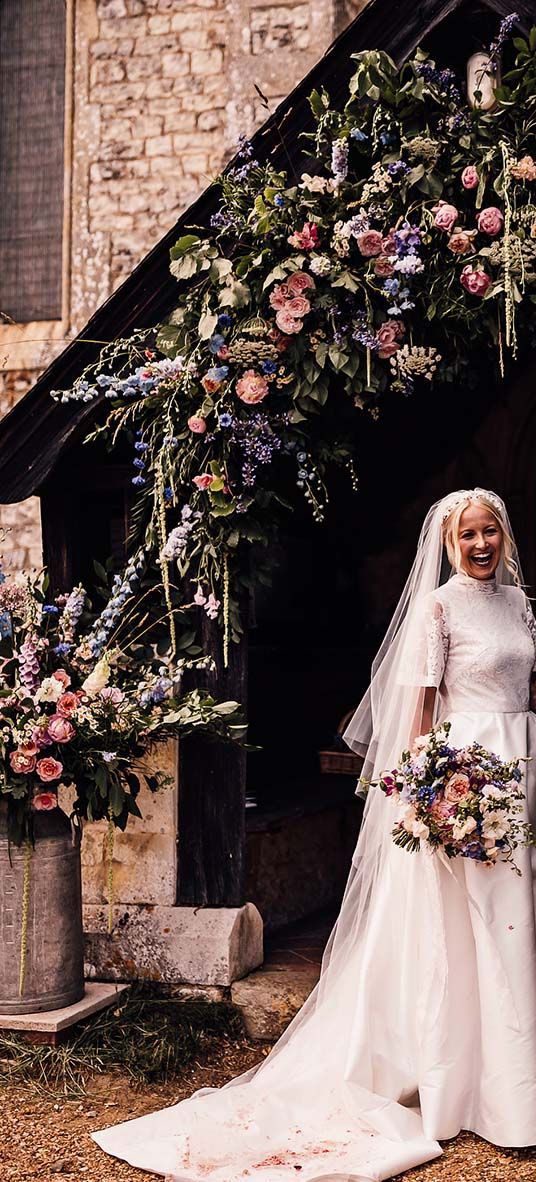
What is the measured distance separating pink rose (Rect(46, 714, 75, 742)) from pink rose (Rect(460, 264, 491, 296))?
7.07 ft

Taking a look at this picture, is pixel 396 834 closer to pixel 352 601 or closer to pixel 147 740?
pixel 147 740

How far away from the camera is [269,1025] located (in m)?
4.69

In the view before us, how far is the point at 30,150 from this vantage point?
9461 millimetres

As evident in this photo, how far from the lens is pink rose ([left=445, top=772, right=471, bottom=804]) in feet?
12.2

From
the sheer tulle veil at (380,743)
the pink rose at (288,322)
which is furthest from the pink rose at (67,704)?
the pink rose at (288,322)

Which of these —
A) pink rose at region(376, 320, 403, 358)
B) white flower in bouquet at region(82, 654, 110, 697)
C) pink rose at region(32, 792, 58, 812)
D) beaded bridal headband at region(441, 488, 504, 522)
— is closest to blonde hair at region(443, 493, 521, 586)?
beaded bridal headband at region(441, 488, 504, 522)

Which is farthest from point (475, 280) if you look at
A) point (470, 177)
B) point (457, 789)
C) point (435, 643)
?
point (457, 789)

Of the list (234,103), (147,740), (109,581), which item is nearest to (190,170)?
(234,103)

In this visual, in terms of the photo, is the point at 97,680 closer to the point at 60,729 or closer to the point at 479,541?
the point at 60,729

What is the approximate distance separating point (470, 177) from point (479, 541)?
4.40ft

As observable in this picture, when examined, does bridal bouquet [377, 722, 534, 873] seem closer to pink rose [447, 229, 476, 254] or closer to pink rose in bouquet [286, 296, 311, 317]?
pink rose in bouquet [286, 296, 311, 317]

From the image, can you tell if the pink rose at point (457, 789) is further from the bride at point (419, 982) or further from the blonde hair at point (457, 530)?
the blonde hair at point (457, 530)

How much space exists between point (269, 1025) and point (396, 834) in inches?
52.5

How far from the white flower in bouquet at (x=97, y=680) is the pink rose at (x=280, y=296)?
1.49 meters
